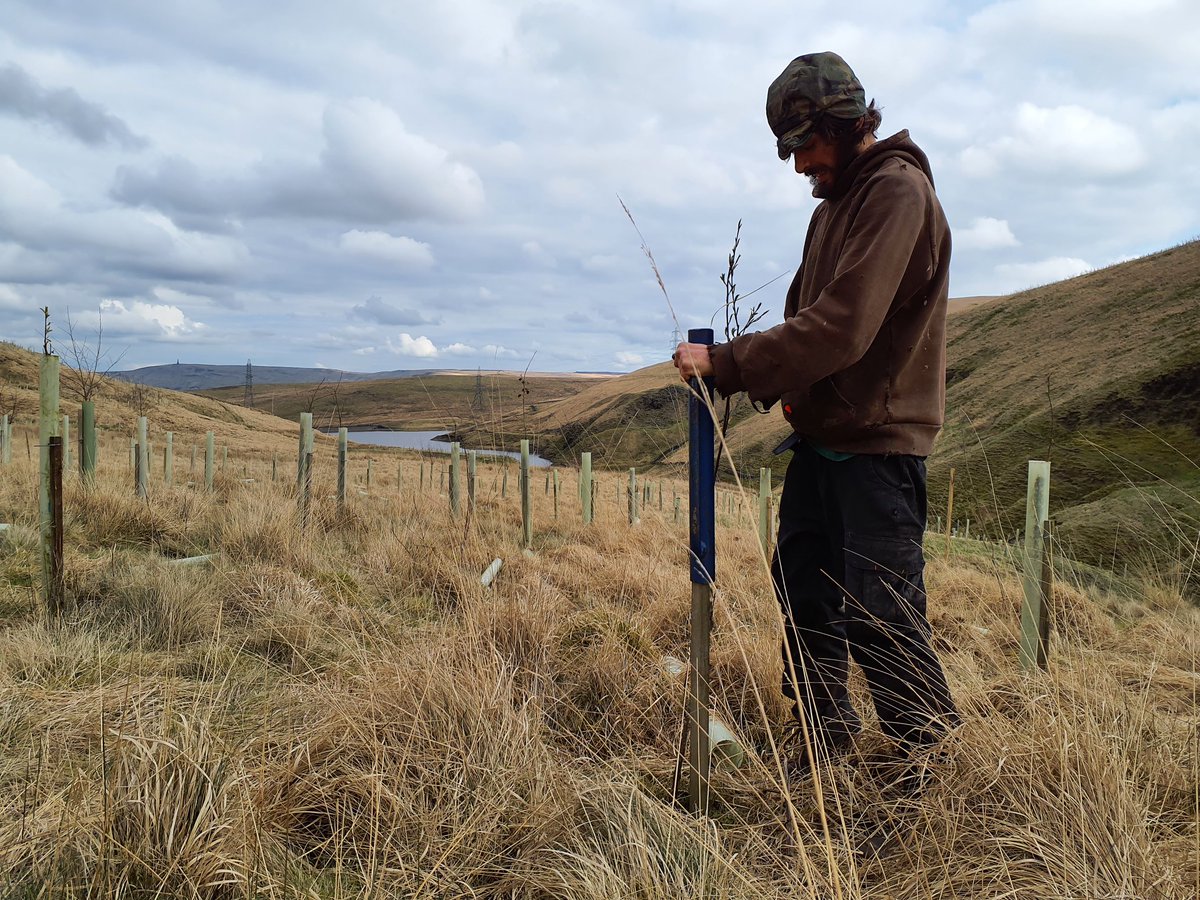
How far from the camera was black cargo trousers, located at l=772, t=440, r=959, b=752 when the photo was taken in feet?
5.50

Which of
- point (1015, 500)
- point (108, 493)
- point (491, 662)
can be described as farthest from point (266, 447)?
point (491, 662)

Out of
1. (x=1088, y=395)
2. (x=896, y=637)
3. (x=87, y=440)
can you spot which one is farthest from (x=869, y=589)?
(x=1088, y=395)

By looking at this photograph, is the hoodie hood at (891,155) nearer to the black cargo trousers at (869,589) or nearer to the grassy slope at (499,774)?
the black cargo trousers at (869,589)

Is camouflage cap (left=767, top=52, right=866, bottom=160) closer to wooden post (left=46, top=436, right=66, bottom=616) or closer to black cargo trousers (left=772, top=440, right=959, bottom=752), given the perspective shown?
black cargo trousers (left=772, top=440, right=959, bottom=752)

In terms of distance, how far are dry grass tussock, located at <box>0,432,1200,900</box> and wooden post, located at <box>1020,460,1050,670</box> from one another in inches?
18.7

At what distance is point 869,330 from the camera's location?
59.1 inches

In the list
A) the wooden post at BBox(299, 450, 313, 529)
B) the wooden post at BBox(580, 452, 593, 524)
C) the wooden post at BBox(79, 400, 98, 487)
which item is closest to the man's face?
the wooden post at BBox(299, 450, 313, 529)

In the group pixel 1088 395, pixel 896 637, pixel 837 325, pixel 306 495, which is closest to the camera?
pixel 837 325

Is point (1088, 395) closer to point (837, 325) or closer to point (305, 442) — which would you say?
point (305, 442)

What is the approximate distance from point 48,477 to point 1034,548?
5179mm

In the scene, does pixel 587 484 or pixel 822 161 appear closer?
pixel 822 161

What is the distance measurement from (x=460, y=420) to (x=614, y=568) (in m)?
1.53

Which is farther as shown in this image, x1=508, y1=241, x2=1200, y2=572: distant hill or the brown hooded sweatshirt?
x1=508, y1=241, x2=1200, y2=572: distant hill

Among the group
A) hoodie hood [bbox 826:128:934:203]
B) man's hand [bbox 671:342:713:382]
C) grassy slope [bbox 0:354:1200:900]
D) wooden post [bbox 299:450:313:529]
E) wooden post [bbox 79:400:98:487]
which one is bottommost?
grassy slope [bbox 0:354:1200:900]
